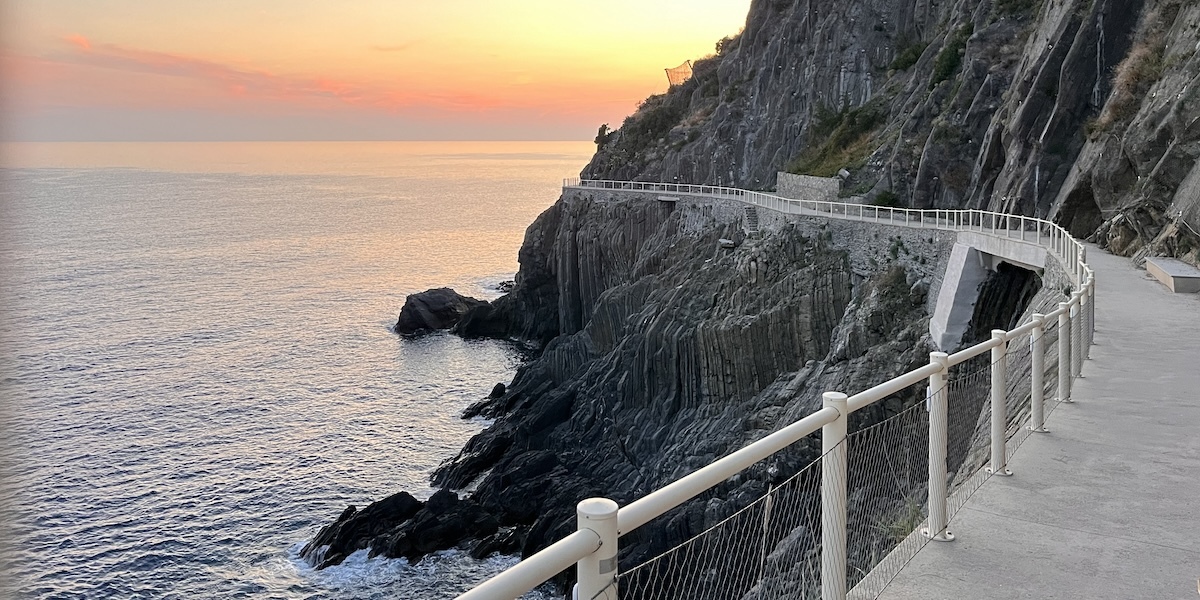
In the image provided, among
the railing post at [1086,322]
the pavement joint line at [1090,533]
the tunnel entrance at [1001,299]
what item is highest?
the railing post at [1086,322]

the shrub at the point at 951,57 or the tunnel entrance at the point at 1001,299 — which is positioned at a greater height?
the shrub at the point at 951,57

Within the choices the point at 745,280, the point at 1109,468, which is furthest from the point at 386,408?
the point at 1109,468

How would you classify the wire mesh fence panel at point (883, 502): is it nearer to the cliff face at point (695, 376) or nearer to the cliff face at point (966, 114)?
the cliff face at point (695, 376)

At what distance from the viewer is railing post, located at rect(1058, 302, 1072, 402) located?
10.7 metres

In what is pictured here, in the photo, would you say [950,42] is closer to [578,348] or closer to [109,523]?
[578,348]

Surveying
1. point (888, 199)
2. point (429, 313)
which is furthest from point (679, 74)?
point (888, 199)

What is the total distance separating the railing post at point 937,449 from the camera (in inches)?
272

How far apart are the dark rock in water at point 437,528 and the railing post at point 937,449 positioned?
25918mm

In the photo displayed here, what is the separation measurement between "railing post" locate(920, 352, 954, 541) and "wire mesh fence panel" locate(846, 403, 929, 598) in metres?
0.18

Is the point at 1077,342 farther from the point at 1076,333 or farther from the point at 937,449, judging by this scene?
the point at 937,449

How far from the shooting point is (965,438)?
10.8 metres

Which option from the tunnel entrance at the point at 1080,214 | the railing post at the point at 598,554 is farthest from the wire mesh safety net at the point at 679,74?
the railing post at the point at 598,554

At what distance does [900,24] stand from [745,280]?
110 ft

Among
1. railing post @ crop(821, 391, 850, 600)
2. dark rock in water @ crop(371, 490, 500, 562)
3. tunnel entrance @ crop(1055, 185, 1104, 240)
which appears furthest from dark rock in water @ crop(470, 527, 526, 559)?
railing post @ crop(821, 391, 850, 600)
